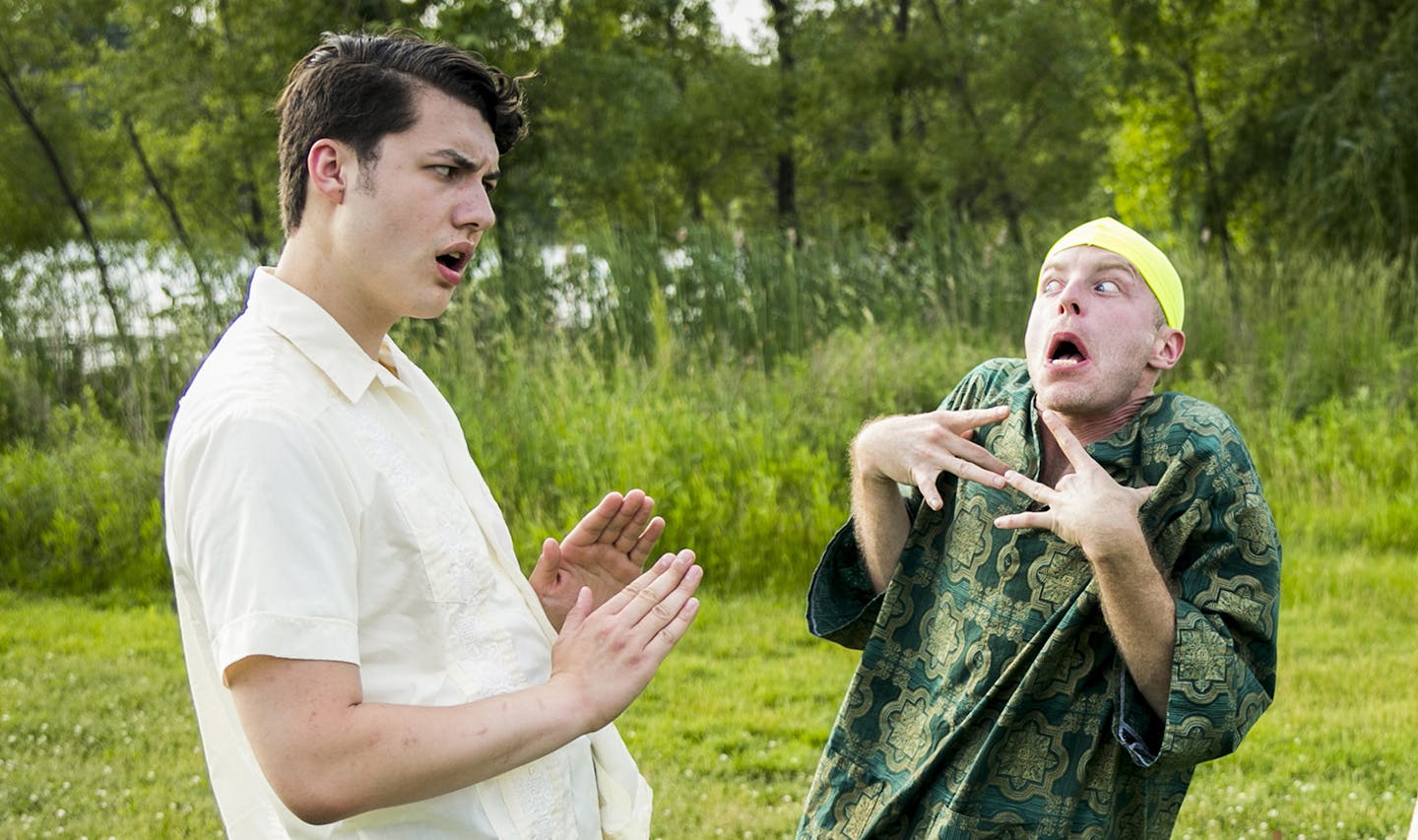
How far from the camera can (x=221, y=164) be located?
17.5 meters

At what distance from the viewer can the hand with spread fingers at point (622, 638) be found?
6.26ft

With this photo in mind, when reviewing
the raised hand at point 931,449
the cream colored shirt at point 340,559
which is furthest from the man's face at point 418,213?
the raised hand at point 931,449

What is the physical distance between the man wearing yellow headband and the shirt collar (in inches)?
39.8

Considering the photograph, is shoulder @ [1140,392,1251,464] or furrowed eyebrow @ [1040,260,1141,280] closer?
shoulder @ [1140,392,1251,464]

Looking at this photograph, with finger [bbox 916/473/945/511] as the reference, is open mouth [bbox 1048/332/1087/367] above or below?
above

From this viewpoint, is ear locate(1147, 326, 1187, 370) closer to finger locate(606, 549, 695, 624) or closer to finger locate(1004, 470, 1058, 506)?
finger locate(1004, 470, 1058, 506)

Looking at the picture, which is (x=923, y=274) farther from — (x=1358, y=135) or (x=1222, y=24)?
(x=1222, y=24)

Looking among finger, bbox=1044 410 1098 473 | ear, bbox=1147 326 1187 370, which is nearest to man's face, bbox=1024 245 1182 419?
ear, bbox=1147 326 1187 370

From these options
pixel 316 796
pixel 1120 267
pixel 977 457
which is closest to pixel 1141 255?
pixel 1120 267

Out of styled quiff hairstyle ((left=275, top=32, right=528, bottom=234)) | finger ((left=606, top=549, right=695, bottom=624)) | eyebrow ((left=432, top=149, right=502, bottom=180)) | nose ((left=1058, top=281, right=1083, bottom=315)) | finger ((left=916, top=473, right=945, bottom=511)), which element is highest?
styled quiff hairstyle ((left=275, top=32, right=528, bottom=234))

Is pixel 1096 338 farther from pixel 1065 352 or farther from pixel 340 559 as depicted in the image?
pixel 340 559

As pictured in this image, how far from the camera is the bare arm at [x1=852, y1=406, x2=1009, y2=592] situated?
2432mm

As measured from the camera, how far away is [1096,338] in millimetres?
2453

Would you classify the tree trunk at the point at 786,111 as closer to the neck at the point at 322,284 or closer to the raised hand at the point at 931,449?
the raised hand at the point at 931,449
